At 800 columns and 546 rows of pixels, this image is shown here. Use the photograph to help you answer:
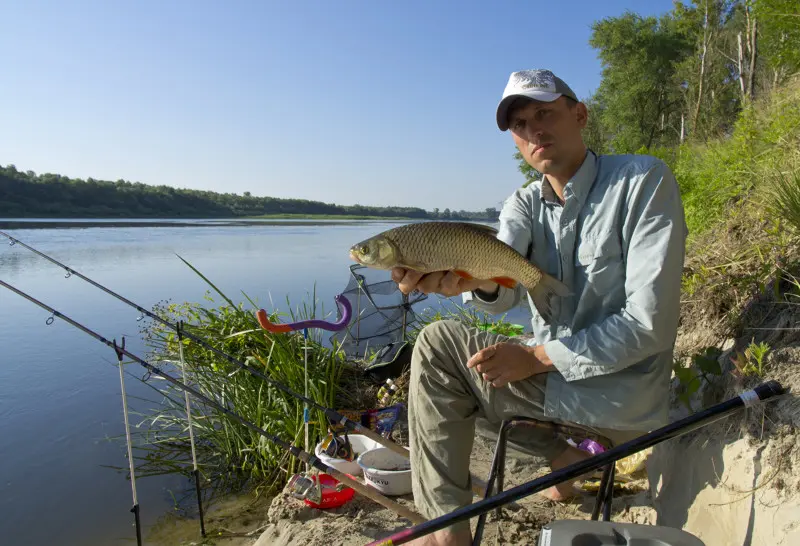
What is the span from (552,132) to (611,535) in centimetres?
145

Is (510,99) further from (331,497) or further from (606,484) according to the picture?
(331,497)

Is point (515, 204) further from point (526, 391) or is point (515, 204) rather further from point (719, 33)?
point (719, 33)

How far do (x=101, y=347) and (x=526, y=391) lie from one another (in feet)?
26.1

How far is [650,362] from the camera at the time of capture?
1.83m

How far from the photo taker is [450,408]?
200 centimetres

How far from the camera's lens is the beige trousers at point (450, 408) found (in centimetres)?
194

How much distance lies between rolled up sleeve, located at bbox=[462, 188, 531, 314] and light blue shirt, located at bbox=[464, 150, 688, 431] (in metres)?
0.05

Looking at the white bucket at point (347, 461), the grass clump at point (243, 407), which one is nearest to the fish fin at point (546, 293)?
the white bucket at point (347, 461)

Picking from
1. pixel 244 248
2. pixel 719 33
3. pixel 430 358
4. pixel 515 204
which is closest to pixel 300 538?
pixel 430 358

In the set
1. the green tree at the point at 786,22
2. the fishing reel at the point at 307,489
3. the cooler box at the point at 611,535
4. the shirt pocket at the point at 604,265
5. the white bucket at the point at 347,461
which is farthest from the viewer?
the green tree at the point at 786,22

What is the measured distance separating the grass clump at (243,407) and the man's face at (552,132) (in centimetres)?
253

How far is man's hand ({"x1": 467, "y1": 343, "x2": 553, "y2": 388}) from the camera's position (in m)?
1.84

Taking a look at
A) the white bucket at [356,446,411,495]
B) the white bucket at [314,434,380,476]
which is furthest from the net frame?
the white bucket at [356,446,411,495]

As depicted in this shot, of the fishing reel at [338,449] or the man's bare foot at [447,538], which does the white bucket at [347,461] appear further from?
the man's bare foot at [447,538]
